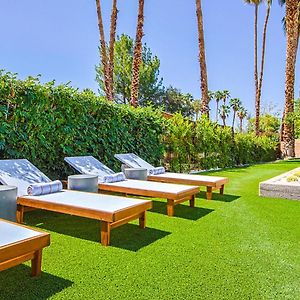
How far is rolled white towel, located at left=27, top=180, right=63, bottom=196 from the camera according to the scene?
15.9ft

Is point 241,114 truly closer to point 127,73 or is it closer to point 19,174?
point 127,73

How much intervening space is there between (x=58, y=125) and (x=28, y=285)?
4.57 m

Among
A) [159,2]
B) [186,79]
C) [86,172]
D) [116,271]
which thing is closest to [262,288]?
[116,271]

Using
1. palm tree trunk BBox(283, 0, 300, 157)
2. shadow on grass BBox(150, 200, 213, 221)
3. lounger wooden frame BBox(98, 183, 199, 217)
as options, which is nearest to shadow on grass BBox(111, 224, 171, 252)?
lounger wooden frame BBox(98, 183, 199, 217)

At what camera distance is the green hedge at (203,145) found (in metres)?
11.9

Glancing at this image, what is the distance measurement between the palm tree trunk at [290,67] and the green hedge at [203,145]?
4493 millimetres

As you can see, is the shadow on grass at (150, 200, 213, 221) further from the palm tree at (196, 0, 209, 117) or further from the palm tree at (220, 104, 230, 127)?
the palm tree at (220, 104, 230, 127)

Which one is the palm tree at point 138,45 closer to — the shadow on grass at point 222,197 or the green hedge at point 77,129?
the green hedge at point 77,129

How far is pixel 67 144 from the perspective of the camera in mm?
7250

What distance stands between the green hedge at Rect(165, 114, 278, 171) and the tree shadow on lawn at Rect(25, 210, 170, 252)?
22.1ft

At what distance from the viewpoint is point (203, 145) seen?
45.1 feet

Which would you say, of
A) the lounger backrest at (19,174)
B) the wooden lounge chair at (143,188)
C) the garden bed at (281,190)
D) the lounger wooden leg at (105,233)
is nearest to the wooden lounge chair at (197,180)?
the wooden lounge chair at (143,188)

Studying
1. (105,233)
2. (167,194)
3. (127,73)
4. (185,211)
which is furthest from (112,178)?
(127,73)

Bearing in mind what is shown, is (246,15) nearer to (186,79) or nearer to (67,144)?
(186,79)
